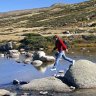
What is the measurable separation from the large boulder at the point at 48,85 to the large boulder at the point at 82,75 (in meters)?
0.64

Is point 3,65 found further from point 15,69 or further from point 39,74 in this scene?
point 39,74

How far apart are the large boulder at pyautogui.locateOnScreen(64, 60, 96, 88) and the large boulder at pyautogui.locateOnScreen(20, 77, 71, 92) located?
2.11 ft

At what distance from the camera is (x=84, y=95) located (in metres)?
25.1

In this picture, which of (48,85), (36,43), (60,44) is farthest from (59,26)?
(48,85)

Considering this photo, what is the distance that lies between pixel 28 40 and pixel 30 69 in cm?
3213

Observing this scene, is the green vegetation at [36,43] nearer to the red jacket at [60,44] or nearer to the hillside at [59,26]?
the hillside at [59,26]

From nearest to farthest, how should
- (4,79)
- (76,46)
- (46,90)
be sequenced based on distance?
(46,90), (4,79), (76,46)

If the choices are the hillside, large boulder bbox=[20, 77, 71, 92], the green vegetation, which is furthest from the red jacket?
the hillside

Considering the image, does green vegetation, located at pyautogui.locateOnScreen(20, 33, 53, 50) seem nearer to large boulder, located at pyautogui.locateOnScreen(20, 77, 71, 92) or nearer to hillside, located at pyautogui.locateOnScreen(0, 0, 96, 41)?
hillside, located at pyautogui.locateOnScreen(0, 0, 96, 41)

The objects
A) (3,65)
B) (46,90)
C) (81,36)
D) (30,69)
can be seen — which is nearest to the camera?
(46,90)

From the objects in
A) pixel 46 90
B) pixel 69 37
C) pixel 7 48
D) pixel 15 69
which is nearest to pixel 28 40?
pixel 7 48

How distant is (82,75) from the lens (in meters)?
27.2

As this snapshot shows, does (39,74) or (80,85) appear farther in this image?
(39,74)

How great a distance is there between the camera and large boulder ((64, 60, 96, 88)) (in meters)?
27.0
